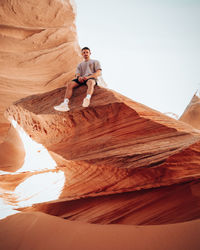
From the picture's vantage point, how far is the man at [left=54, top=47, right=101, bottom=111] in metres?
2.18

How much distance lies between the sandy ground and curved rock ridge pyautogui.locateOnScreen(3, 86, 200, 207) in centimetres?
30

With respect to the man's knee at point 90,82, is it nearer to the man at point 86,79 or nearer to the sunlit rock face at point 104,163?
the man at point 86,79

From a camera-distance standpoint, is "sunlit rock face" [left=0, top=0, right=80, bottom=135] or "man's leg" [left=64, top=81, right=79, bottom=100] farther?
"sunlit rock face" [left=0, top=0, right=80, bottom=135]

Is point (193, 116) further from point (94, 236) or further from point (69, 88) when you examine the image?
point (94, 236)

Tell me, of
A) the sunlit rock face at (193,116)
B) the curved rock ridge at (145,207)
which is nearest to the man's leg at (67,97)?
the curved rock ridge at (145,207)

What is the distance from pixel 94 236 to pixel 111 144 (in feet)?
2.95

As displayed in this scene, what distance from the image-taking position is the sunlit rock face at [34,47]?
496 centimetres

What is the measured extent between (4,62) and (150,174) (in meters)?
5.94

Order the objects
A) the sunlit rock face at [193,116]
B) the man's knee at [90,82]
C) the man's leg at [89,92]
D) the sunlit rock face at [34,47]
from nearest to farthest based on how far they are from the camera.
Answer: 1. the man's leg at [89,92]
2. the man's knee at [90,82]
3. the sunlit rock face at [34,47]
4. the sunlit rock face at [193,116]

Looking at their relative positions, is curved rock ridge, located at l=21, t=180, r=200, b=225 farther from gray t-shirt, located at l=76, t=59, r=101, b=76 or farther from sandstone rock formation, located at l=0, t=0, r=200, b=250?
gray t-shirt, located at l=76, t=59, r=101, b=76

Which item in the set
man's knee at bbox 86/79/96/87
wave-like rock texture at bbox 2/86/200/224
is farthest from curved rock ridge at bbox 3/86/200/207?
man's knee at bbox 86/79/96/87

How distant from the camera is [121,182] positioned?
141 centimetres

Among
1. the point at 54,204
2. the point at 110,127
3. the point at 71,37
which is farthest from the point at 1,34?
the point at 54,204

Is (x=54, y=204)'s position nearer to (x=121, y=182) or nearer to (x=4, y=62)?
(x=121, y=182)
